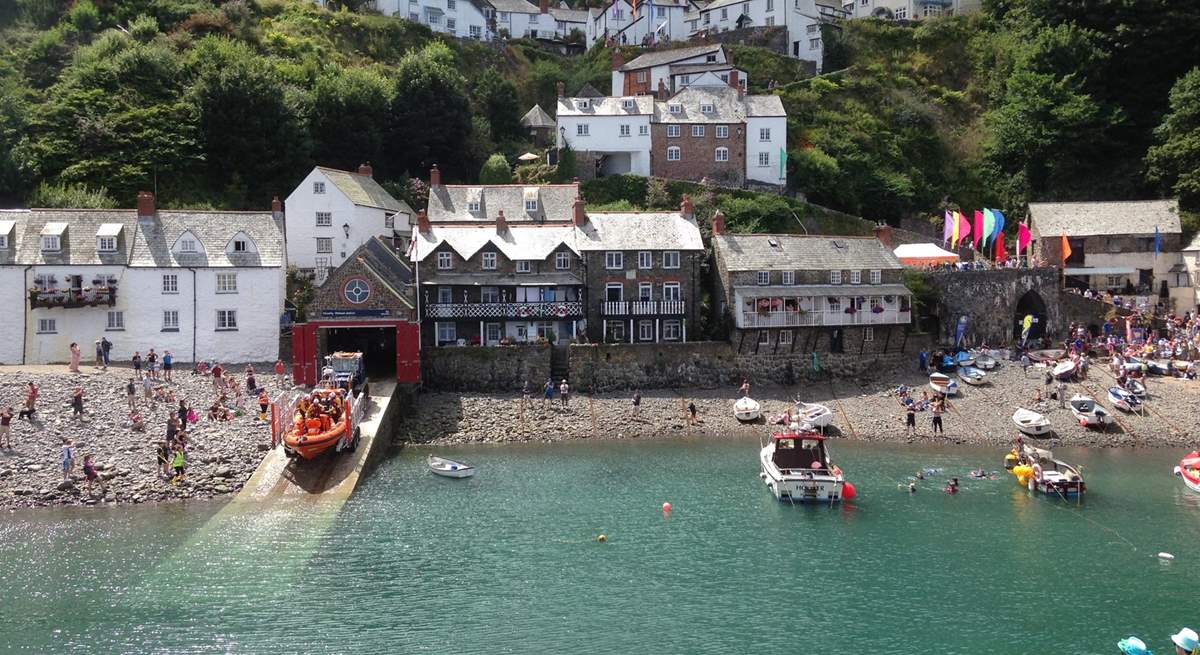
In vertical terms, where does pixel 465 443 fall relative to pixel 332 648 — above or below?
above

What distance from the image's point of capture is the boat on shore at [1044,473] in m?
38.7

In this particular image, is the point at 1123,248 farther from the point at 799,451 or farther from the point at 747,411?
the point at 799,451

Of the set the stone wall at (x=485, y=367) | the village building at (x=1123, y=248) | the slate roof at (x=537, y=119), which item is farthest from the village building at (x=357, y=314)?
the village building at (x=1123, y=248)

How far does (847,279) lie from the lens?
55812mm

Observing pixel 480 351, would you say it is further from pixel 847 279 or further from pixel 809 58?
pixel 809 58

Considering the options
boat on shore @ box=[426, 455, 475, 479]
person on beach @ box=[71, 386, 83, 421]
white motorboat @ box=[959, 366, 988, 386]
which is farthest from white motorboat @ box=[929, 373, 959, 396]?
person on beach @ box=[71, 386, 83, 421]

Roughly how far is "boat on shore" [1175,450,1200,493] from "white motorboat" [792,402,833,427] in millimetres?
13931

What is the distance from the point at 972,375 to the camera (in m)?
52.8

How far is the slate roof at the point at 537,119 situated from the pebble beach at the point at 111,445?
125ft

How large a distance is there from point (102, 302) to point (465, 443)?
59.9 ft

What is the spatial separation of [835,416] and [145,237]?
110 ft

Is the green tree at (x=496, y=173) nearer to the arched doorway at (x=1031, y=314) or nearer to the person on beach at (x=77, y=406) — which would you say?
the arched doorway at (x=1031, y=314)

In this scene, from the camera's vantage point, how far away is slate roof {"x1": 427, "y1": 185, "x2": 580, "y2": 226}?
60.5 m

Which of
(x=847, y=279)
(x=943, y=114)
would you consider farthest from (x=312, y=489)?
(x=943, y=114)
